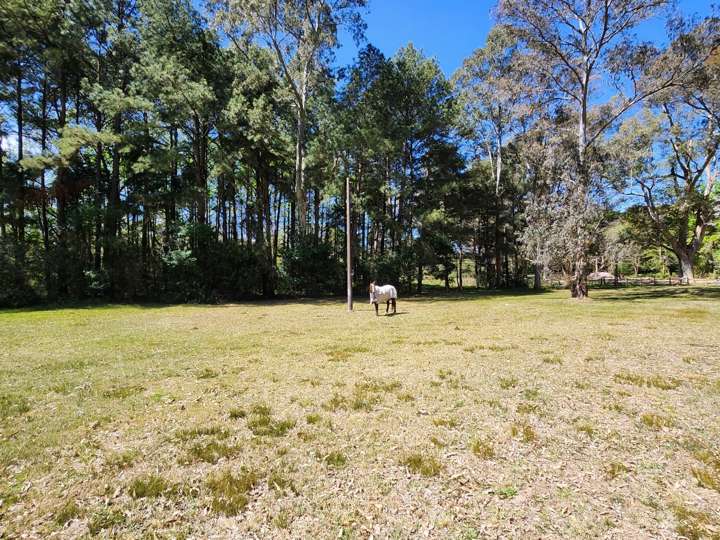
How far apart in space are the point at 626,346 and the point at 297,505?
7.42 m

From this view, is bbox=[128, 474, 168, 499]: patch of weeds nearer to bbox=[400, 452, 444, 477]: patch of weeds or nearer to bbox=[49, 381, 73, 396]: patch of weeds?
bbox=[400, 452, 444, 477]: patch of weeds

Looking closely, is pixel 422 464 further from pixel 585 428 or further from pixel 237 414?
pixel 237 414

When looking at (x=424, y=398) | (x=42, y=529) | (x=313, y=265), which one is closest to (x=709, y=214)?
(x=313, y=265)

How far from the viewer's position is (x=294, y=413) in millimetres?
3818

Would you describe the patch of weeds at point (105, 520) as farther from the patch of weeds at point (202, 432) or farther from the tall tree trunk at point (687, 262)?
the tall tree trunk at point (687, 262)

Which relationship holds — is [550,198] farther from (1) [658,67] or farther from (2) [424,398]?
(2) [424,398]

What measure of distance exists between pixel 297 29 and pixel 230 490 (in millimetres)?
23028

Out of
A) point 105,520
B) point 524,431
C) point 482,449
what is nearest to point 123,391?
point 105,520

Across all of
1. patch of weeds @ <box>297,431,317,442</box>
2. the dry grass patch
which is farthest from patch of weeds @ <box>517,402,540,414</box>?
the dry grass patch

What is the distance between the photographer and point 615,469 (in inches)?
105

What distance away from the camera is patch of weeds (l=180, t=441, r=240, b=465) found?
2902mm

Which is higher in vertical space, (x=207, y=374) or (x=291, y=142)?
(x=291, y=142)

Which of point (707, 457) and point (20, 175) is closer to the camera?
point (707, 457)

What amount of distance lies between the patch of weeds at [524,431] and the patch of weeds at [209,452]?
288 centimetres
